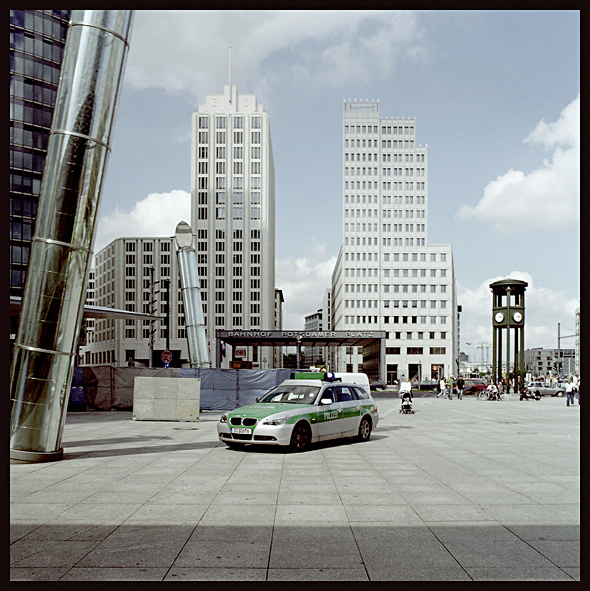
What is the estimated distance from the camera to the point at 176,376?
29.7 m

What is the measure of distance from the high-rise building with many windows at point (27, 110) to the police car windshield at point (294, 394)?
5517 centimetres

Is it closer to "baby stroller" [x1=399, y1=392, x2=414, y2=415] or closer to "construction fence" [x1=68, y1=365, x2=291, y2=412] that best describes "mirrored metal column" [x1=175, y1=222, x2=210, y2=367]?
"construction fence" [x1=68, y1=365, x2=291, y2=412]

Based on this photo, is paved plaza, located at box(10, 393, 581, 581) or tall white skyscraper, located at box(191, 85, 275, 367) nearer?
paved plaza, located at box(10, 393, 581, 581)

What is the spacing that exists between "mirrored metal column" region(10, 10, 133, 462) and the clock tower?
134 ft

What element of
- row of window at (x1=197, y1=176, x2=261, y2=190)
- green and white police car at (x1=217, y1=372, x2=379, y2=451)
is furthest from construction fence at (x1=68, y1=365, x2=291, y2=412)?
row of window at (x1=197, y1=176, x2=261, y2=190)

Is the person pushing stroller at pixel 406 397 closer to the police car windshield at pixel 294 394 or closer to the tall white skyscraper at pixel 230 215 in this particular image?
the police car windshield at pixel 294 394

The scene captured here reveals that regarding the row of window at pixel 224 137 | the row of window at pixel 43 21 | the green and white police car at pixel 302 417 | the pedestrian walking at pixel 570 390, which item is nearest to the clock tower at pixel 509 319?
the pedestrian walking at pixel 570 390

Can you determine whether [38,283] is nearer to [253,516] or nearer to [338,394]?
[253,516]

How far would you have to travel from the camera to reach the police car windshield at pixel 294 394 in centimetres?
1555

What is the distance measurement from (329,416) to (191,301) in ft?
84.0

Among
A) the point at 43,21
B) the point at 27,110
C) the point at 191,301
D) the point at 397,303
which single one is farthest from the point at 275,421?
the point at 397,303

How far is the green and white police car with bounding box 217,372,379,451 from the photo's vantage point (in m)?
14.2

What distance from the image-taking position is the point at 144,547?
255 inches
